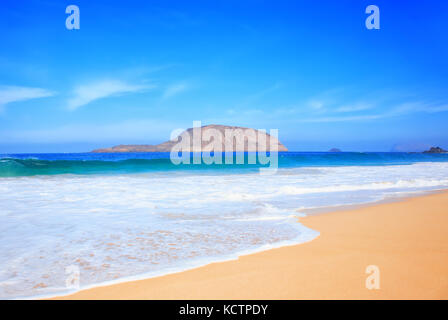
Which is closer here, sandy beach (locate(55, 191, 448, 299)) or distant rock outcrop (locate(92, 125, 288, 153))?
sandy beach (locate(55, 191, 448, 299))

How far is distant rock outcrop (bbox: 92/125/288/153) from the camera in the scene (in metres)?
104

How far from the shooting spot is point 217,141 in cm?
10312

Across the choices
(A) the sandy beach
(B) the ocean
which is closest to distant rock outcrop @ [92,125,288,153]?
(B) the ocean

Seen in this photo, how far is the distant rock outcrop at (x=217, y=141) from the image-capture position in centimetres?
10425

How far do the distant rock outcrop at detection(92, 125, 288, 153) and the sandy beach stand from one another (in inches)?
3751

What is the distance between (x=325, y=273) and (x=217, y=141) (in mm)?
100466

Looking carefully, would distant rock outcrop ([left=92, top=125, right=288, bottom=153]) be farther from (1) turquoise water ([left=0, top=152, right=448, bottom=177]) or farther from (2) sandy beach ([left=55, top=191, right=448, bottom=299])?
(2) sandy beach ([left=55, top=191, right=448, bottom=299])

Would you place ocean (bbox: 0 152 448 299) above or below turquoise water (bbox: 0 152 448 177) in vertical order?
below

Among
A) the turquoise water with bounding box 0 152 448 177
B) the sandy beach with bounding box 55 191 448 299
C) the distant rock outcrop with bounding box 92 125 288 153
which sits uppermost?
the distant rock outcrop with bounding box 92 125 288 153

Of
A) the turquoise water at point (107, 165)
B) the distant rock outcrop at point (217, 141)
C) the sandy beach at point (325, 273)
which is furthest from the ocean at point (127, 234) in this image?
the distant rock outcrop at point (217, 141)

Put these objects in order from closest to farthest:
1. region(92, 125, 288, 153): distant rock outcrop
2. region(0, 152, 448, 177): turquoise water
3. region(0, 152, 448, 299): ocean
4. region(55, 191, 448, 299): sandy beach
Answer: region(55, 191, 448, 299): sandy beach, region(0, 152, 448, 299): ocean, region(0, 152, 448, 177): turquoise water, region(92, 125, 288, 153): distant rock outcrop

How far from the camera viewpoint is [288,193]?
992cm

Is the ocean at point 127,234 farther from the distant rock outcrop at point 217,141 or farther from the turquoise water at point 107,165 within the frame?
the distant rock outcrop at point 217,141
